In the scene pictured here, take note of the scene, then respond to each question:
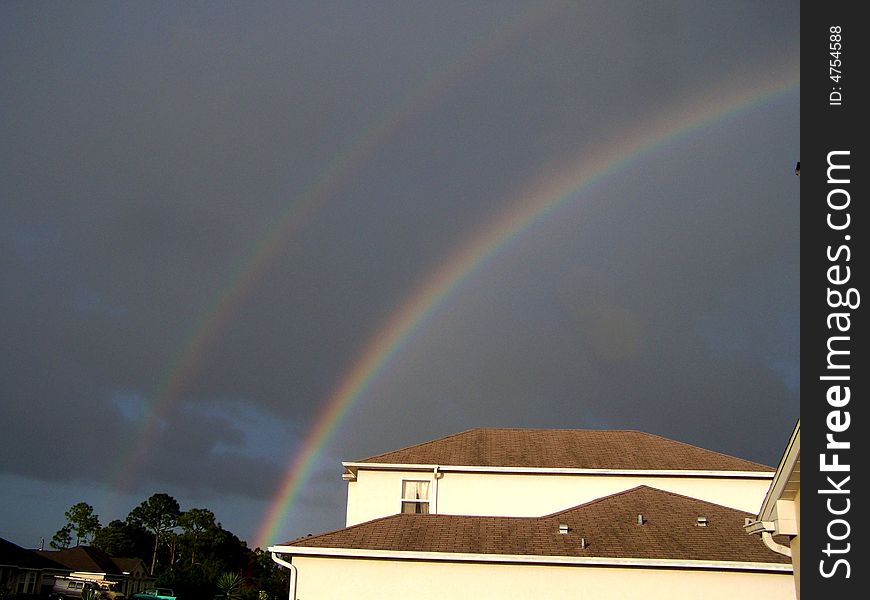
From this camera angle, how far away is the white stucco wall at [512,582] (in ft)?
63.7

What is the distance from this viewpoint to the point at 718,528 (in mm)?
21828

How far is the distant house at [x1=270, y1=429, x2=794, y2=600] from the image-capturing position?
64.7ft

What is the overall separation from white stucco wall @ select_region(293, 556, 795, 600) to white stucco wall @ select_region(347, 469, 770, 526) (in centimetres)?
691

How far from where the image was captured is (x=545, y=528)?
22375mm

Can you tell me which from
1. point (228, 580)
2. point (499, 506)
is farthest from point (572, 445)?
point (228, 580)

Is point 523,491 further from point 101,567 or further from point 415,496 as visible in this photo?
point 101,567

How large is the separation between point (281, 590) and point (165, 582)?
66.8 feet

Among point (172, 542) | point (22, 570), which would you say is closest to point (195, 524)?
point (172, 542)

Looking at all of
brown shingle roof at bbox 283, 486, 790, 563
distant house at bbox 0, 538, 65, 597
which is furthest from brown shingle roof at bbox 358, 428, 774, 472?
distant house at bbox 0, 538, 65, 597

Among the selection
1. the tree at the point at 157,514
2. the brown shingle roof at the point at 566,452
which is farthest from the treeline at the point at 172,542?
the brown shingle roof at the point at 566,452

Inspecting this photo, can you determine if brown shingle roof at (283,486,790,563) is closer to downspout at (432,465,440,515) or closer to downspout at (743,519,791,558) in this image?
downspout at (432,465,440,515)

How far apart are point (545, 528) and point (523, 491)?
5.22 m

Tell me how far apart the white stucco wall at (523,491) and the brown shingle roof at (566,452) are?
1.42 feet

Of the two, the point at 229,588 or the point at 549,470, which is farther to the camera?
the point at 229,588
